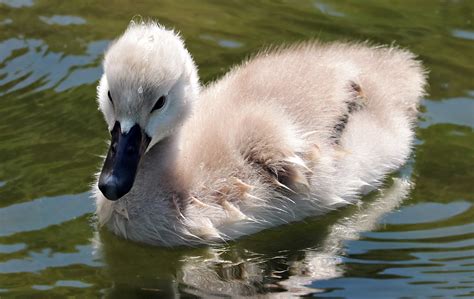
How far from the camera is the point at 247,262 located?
543cm

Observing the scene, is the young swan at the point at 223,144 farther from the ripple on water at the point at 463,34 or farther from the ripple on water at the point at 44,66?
the ripple on water at the point at 463,34

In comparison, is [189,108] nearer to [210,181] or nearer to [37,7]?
[210,181]

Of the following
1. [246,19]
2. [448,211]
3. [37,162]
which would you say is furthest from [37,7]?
[448,211]

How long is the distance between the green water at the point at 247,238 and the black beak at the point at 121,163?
0.40 m

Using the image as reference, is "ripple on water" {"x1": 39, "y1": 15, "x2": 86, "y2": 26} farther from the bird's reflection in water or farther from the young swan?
the bird's reflection in water

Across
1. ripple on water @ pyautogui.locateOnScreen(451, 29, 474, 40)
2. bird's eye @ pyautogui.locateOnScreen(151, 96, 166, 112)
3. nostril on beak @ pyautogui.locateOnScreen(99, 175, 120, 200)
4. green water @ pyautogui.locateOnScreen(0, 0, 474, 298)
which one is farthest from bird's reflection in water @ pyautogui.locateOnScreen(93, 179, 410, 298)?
ripple on water @ pyautogui.locateOnScreen(451, 29, 474, 40)

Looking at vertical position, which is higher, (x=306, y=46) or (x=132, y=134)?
(x=306, y=46)

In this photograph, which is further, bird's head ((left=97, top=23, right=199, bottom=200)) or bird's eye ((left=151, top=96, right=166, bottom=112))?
bird's eye ((left=151, top=96, right=166, bottom=112))

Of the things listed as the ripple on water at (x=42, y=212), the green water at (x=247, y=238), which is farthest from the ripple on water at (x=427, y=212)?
the ripple on water at (x=42, y=212)

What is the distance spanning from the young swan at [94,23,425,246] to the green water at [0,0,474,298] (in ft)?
0.47

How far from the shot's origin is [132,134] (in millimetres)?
5305

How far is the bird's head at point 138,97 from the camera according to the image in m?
5.26

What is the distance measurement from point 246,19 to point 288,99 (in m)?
2.03

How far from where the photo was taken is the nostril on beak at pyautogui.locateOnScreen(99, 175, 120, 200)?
518 centimetres
